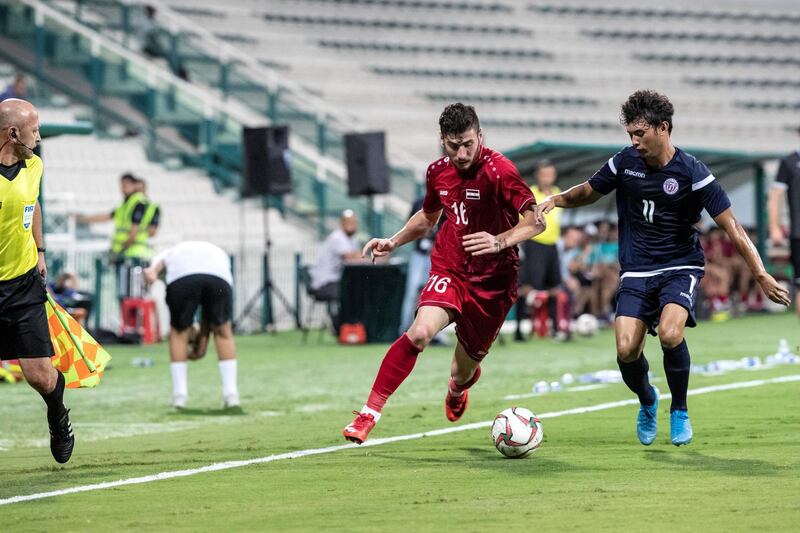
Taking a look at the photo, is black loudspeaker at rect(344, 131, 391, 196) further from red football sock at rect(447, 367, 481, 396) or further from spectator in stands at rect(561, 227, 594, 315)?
red football sock at rect(447, 367, 481, 396)

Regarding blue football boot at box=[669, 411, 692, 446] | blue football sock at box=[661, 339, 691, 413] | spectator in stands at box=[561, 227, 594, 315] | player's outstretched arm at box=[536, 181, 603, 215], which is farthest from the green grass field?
spectator in stands at box=[561, 227, 594, 315]

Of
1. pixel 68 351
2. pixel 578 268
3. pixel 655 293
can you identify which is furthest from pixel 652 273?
pixel 578 268

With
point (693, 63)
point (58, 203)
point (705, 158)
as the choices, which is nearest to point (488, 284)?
point (58, 203)

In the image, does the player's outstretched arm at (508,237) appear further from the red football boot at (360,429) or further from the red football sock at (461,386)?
the red football sock at (461,386)

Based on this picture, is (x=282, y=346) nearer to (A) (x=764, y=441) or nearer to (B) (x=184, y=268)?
(B) (x=184, y=268)

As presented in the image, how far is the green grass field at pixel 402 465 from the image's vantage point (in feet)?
19.5

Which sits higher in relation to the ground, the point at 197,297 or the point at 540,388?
the point at 197,297

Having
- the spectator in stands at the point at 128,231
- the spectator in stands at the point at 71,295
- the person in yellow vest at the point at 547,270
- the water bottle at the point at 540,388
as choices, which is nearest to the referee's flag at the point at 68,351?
the water bottle at the point at 540,388

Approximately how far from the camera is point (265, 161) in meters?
20.4

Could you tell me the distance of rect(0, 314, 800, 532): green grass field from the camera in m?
5.93

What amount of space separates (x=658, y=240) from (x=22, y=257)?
11.8 feet

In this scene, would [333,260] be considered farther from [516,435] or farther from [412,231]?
[516,435]

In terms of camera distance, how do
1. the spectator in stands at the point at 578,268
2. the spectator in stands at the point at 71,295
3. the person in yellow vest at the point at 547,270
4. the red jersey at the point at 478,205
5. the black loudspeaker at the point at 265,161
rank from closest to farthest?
the red jersey at the point at 478,205, the spectator in stands at the point at 71,295, the person in yellow vest at the point at 547,270, the black loudspeaker at the point at 265,161, the spectator in stands at the point at 578,268

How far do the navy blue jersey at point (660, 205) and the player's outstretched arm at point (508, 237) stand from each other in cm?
52
